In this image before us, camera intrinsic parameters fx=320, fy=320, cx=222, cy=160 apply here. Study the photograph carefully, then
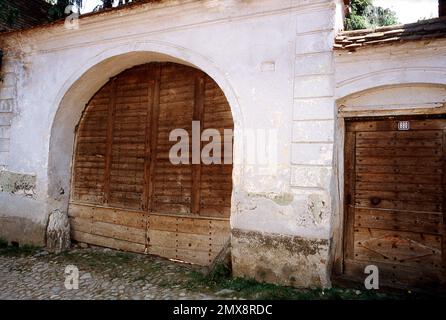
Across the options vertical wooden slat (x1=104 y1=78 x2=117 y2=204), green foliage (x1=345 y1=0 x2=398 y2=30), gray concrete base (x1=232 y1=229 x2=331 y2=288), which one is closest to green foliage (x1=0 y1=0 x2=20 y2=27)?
vertical wooden slat (x1=104 y1=78 x2=117 y2=204)

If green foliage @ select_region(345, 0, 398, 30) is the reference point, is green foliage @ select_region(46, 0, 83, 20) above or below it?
below

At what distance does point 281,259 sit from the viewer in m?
4.34

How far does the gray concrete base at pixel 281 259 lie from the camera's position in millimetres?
4156

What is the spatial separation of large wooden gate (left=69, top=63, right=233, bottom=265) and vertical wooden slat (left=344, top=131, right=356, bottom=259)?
176 cm

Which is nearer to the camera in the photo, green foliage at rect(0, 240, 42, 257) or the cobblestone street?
the cobblestone street

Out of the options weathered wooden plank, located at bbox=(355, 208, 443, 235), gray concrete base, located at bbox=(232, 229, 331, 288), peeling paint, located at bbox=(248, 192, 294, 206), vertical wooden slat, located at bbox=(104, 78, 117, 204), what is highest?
vertical wooden slat, located at bbox=(104, 78, 117, 204)

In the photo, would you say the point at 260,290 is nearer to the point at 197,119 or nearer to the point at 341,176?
the point at 341,176

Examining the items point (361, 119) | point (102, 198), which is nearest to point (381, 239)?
point (361, 119)

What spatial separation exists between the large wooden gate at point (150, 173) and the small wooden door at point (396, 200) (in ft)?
6.19

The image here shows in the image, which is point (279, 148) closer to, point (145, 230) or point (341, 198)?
point (341, 198)

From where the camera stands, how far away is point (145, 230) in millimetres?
5832

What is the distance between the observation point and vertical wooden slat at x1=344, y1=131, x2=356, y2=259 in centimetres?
447

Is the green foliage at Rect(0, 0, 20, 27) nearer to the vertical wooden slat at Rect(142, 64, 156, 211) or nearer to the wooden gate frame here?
the vertical wooden slat at Rect(142, 64, 156, 211)
